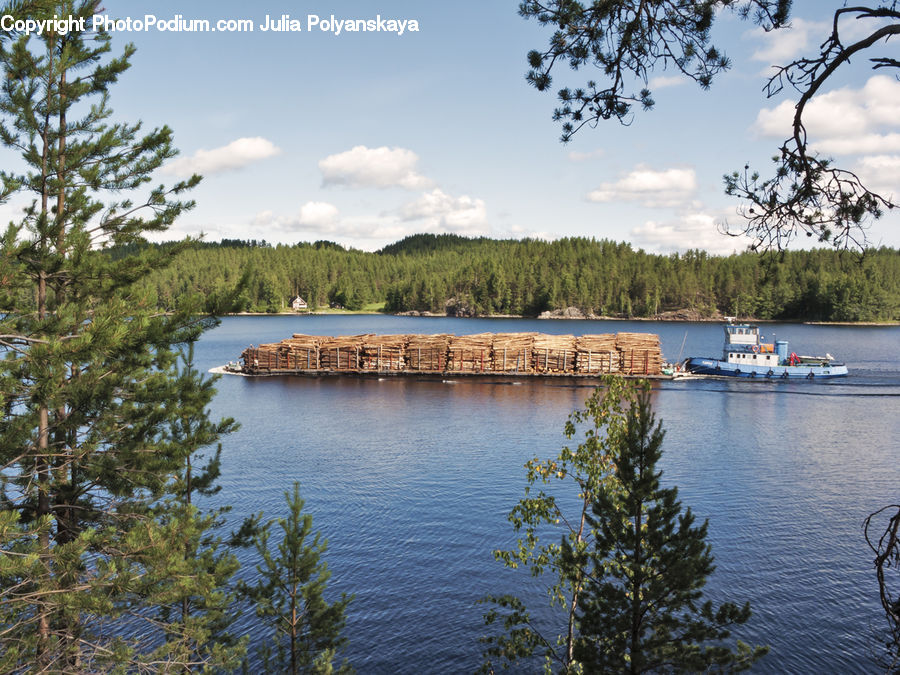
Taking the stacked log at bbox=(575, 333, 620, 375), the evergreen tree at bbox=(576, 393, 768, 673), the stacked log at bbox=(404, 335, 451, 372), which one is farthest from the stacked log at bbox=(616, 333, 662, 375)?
the evergreen tree at bbox=(576, 393, 768, 673)

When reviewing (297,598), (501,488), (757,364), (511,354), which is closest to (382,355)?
(511,354)

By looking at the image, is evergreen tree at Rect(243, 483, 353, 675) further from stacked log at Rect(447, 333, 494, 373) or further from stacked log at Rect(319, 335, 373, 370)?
stacked log at Rect(319, 335, 373, 370)

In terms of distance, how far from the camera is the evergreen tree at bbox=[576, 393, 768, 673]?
11375 mm

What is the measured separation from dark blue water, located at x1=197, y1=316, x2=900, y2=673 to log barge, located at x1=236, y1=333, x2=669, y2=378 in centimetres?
553

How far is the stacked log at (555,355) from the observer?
68062mm

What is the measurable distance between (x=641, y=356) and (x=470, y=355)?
17732 millimetres

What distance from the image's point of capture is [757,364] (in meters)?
67.7

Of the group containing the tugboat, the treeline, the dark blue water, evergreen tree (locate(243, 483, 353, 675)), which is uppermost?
the treeline

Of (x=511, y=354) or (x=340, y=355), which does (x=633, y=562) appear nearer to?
(x=511, y=354)

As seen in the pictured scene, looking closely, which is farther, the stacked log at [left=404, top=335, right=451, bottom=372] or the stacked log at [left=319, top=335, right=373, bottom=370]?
the stacked log at [left=319, top=335, right=373, bottom=370]

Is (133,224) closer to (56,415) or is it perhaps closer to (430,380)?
(56,415)

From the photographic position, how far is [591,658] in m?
11.7

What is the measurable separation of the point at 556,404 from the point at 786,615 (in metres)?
32.3

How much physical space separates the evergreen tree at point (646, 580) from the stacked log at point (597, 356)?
5575 cm
